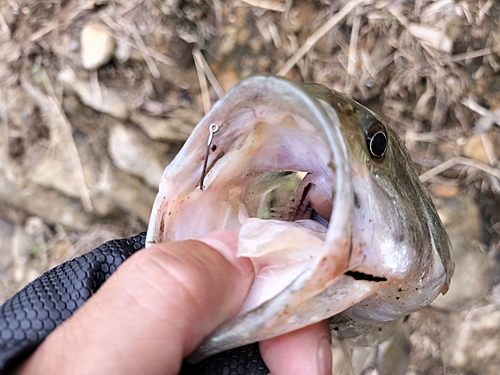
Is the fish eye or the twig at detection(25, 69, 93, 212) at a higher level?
the fish eye

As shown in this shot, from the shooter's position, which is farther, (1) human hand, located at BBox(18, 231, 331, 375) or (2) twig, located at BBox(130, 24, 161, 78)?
(2) twig, located at BBox(130, 24, 161, 78)

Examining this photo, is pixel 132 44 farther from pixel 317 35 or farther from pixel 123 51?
pixel 317 35

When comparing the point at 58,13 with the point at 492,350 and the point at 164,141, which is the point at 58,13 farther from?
the point at 492,350

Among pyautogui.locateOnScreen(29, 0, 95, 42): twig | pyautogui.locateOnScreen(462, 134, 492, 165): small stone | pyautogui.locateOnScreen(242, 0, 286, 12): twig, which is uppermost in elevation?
pyautogui.locateOnScreen(29, 0, 95, 42): twig

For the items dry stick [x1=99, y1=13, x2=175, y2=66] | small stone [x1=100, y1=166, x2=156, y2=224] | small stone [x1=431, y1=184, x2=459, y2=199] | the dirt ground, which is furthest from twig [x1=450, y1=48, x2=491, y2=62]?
small stone [x1=100, y1=166, x2=156, y2=224]

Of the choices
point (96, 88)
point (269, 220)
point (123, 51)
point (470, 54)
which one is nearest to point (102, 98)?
point (96, 88)

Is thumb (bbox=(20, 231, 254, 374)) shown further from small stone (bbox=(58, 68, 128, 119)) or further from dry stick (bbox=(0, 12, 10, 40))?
dry stick (bbox=(0, 12, 10, 40))

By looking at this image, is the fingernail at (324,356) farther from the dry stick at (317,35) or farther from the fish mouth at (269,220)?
the dry stick at (317,35)

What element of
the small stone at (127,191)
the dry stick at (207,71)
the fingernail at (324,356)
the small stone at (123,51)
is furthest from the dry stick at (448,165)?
the small stone at (123,51)
